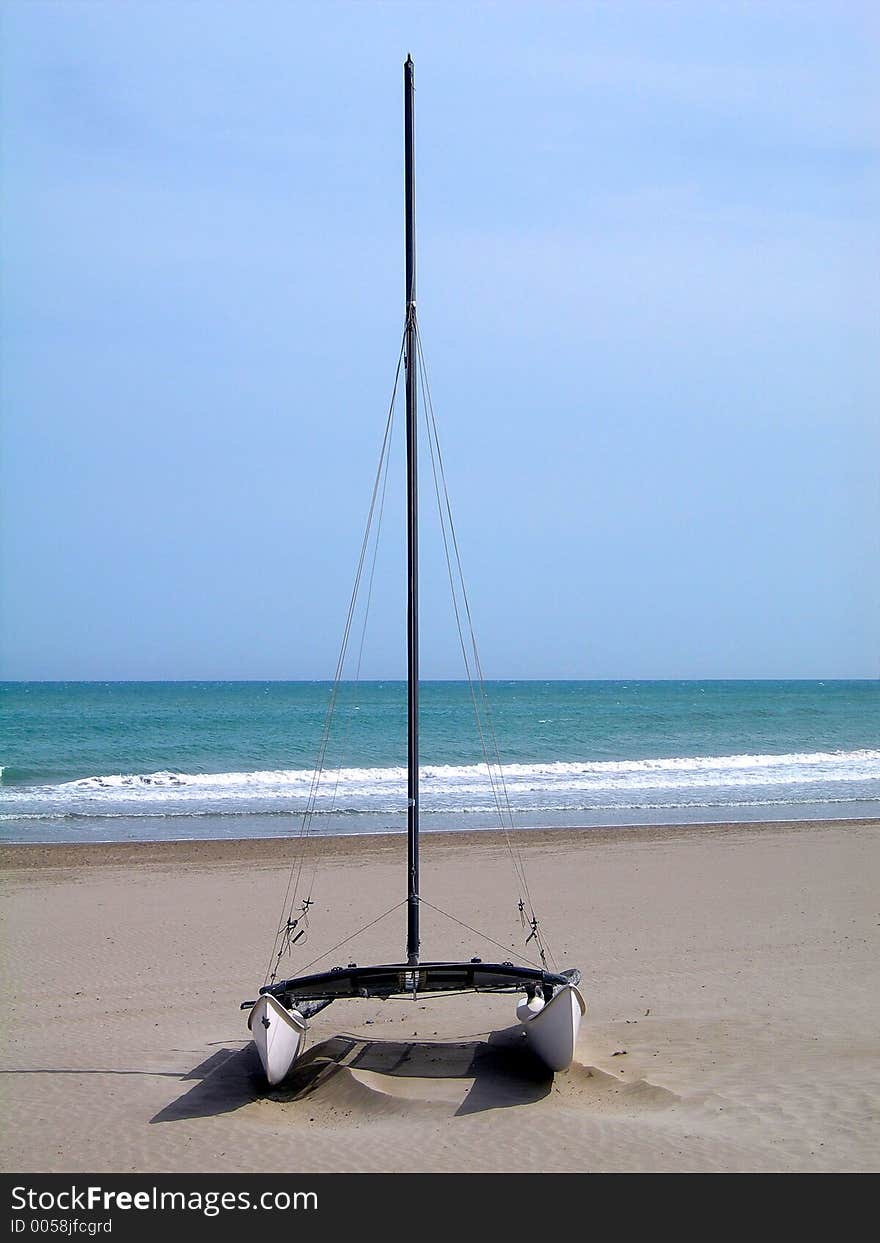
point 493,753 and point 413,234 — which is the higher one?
point 413,234

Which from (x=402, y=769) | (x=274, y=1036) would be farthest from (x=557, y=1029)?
(x=402, y=769)

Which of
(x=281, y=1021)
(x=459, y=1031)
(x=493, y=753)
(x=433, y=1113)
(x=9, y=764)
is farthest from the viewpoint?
(x=493, y=753)

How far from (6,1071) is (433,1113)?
10.8 feet

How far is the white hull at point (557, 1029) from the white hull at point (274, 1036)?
1.56 m

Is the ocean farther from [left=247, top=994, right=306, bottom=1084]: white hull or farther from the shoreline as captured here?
[left=247, top=994, right=306, bottom=1084]: white hull

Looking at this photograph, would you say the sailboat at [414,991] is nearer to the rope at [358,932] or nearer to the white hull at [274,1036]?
the white hull at [274,1036]

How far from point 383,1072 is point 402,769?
2485 centimetres

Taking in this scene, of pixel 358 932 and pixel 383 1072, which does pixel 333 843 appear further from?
pixel 383 1072

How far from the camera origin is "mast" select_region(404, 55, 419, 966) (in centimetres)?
848

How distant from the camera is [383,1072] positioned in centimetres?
784

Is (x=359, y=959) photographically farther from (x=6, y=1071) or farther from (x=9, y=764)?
(x=9, y=764)

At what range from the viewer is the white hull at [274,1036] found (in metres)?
7.44

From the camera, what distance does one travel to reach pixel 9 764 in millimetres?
33500
